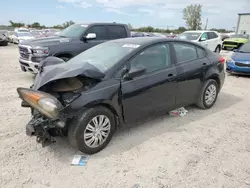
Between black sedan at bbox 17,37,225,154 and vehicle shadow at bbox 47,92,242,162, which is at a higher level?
black sedan at bbox 17,37,225,154

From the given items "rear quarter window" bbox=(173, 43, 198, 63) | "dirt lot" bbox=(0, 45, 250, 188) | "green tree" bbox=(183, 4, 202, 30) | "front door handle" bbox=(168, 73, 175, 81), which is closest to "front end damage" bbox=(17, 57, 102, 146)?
"dirt lot" bbox=(0, 45, 250, 188)

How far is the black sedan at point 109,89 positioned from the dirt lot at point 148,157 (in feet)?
1.00

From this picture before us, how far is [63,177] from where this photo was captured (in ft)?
9.27

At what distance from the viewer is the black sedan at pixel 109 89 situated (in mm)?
3039

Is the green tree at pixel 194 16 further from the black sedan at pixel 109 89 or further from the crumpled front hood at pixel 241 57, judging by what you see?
the black sedan at pixel 109 89

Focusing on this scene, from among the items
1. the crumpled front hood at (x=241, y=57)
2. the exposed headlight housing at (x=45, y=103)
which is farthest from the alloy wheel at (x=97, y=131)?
the crumpled front hood at (x=241, y=57)

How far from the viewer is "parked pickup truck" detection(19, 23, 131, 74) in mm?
6812

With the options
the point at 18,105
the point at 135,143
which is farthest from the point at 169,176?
the point at 18,105

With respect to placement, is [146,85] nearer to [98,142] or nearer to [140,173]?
[98,142]

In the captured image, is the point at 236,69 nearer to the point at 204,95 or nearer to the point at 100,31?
the point at 204,95

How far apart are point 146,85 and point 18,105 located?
121 inches

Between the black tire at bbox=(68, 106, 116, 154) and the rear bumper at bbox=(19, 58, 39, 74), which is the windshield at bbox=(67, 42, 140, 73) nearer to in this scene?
the black tire at bbox=(68, 106, 116, 154)

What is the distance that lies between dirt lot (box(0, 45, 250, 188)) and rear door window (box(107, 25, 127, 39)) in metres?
4.79

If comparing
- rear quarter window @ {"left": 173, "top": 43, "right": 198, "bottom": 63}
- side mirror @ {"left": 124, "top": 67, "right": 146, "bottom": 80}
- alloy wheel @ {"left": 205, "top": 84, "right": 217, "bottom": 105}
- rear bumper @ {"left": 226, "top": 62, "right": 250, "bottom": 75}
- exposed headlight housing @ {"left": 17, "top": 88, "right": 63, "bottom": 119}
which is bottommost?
rear bumper @ {"left": 226, "top": 62, "right": 250, "bottom": 75}
